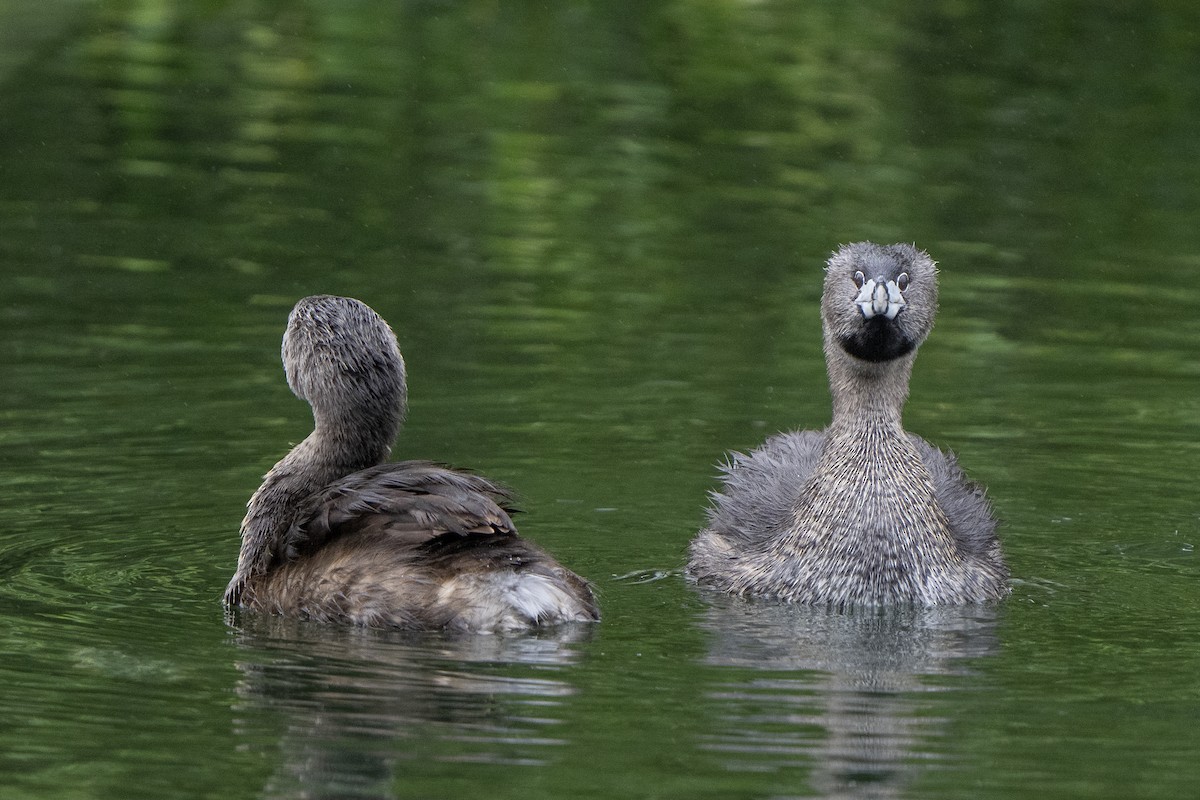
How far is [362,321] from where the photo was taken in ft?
33.8

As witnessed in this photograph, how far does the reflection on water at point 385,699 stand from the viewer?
7617 mm

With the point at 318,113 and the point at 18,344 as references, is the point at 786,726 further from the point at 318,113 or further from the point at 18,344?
the point at 318,113

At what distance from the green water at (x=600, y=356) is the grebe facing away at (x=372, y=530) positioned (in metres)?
0.19

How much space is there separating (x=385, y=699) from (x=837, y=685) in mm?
1783

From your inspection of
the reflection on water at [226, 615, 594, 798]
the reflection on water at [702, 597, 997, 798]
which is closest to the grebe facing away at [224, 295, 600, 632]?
the reflection on water at [226, 615, 594, 798]

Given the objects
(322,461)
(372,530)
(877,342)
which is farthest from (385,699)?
(877,342)

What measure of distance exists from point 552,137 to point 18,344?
9528mm

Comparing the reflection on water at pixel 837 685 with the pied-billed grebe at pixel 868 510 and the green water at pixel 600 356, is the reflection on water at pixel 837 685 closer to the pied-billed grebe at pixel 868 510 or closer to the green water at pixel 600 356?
the green water at pixel 600 356

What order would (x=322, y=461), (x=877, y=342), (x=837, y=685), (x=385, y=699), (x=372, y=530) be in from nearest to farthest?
1. (x=385, y=699)
2. (x=837, y=685)
3. (x=372, y=530)
4. (x=322, y=461)
5. (x=877, y=342)

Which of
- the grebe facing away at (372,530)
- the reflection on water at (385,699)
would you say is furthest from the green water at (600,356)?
the grebe facing away at (372,530)

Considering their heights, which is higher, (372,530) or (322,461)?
(322,461)

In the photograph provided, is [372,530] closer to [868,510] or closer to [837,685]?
[837,685]

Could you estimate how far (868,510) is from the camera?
10547 millimetres

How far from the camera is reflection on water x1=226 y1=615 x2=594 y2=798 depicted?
7617mm
